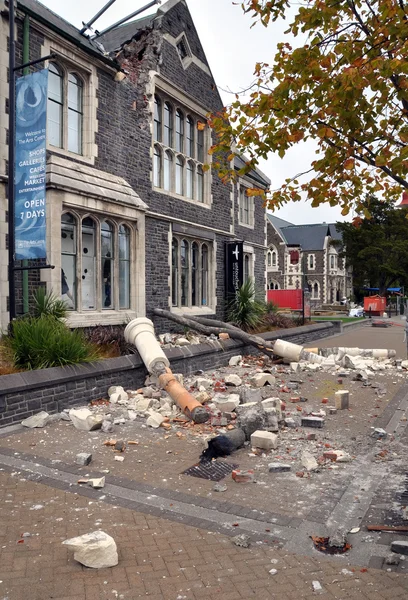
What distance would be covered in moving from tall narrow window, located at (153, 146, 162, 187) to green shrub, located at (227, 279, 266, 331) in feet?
15.9

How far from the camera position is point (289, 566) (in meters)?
3.51

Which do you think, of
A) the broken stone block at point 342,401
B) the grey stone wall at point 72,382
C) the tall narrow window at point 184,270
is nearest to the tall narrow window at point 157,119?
the tall narrow window at point 184,270

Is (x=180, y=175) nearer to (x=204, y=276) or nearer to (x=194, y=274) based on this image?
(x=194, y=274)

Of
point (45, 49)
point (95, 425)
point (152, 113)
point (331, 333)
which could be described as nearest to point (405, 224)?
point (331, 333)

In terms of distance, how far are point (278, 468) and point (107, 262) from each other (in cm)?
813

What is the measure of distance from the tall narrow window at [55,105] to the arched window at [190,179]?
5574 millimetres

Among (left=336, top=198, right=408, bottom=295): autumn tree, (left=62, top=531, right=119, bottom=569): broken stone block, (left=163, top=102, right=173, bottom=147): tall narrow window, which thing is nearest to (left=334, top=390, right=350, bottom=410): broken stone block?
(left=62, top=531, right=119, bottom=569): broken stone block

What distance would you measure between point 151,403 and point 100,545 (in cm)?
490

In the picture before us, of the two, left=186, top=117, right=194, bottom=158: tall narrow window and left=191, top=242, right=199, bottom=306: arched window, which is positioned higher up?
left=186, top=117, right=194, bottom=158: tall narrow window

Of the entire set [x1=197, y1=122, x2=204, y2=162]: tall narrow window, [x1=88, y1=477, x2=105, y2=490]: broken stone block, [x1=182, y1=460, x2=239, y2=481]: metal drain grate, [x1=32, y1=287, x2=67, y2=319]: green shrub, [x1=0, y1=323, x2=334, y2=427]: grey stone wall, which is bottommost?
[x1=182, y1=460, x2=239, y2=481]: metal drain grate

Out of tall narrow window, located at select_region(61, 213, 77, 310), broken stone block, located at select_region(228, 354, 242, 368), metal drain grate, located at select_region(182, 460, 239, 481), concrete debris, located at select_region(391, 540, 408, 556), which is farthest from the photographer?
broken stone block, located at select_region(228, 354, 242, 368)

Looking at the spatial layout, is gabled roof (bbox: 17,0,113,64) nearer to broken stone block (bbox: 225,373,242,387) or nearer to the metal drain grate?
broken stone block (bbox: 225,373,242,387)

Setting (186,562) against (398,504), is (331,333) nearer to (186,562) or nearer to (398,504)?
(398,504)

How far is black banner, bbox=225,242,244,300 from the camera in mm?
18078
